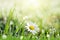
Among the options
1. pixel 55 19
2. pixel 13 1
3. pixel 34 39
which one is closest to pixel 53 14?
pixel 55 19

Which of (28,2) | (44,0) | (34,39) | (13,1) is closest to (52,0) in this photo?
(44,0)

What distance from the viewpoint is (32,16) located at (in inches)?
212

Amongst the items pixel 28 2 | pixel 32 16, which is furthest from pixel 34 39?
pixel 28 2

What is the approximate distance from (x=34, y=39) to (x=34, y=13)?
110 inches

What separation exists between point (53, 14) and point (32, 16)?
0.48 m

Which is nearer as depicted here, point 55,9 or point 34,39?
point 34,39

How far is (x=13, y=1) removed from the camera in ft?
18.6

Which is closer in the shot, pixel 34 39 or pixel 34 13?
pixel 34 39

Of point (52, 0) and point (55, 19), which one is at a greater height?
point (52, 0)

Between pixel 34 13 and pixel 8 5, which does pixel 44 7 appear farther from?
pixel 8 5

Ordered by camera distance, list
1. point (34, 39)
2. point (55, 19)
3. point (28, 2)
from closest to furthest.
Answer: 1. point (34, 39)
2. point (55, 19)
3. point (28, 2)

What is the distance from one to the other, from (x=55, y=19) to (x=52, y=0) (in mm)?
615

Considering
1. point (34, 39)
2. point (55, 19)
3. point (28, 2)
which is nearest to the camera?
point (34, 39)

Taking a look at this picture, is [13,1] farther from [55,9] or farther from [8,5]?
[55,9]
